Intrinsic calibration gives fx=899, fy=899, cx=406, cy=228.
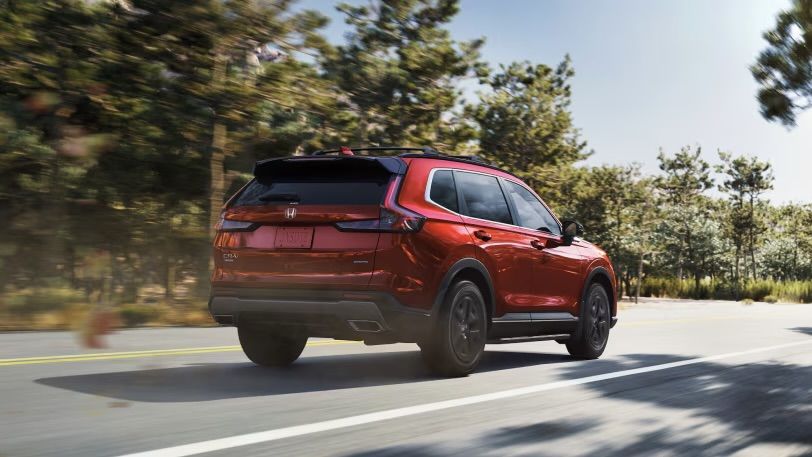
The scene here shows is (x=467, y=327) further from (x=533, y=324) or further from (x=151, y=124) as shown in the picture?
(x=151, y=124)

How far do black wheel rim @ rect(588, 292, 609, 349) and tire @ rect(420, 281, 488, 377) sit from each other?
2304 mm

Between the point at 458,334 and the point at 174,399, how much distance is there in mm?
2365

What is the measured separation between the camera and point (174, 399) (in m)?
5.87

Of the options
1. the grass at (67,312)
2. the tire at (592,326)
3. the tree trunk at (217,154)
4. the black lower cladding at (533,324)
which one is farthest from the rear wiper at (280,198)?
the tree trunk at (217,154)

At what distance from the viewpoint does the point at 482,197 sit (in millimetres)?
7883

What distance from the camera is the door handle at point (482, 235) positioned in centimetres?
746

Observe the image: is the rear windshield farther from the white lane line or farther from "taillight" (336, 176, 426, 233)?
the white lane line

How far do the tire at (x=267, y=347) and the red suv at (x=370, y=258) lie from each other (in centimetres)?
1

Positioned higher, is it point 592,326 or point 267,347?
point 592,326

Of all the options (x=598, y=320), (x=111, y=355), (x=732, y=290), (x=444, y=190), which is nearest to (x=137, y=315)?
(x=111, y=355)

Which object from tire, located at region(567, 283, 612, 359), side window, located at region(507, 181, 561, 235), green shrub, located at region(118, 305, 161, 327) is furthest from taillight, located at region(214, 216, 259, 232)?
green shrub, located at region(118, 305, 161, 327)

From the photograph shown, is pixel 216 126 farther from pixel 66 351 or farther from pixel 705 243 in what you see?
pixel 705 243

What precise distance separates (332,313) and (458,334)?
1222mm

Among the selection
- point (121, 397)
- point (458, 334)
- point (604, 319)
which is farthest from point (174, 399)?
point (604, 319)
